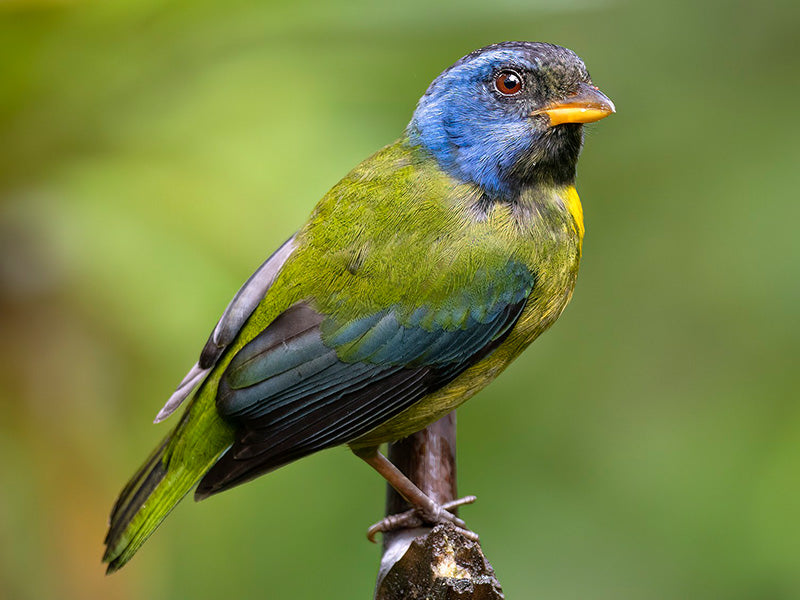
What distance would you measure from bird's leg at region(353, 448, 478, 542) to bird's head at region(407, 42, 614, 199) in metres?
0.86

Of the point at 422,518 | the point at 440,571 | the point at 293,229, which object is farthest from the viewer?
the point at 293,229

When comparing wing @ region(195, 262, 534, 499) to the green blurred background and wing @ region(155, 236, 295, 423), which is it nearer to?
wing @ region(155, 236, 295, 423)

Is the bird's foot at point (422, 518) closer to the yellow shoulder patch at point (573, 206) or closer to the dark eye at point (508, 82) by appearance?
the yellow shoulder patch at point (573, 206)

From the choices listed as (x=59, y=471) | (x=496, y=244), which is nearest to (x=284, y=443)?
(x=496, y=244)

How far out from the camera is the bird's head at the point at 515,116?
3.25m

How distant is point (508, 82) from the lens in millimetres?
3283

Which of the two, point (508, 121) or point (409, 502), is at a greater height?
point (508, 121)

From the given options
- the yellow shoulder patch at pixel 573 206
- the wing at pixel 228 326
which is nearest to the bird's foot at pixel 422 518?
the wing at pixel 228 326

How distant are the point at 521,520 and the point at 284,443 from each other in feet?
5.50

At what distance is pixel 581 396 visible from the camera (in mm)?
4676

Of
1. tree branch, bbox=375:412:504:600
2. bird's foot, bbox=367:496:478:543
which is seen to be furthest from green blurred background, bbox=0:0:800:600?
tree branch, bbox=375:412:504:600

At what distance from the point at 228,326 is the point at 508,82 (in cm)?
106

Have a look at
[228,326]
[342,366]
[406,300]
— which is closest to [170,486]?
[228,326]

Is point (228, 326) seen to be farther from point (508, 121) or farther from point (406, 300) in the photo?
point (508, 121)
